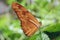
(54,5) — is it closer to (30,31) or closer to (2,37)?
(30,31)

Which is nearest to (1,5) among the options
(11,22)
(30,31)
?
(11,22)

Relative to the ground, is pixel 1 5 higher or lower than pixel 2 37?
higher

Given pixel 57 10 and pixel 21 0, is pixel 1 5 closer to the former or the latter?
pixel 21 0
